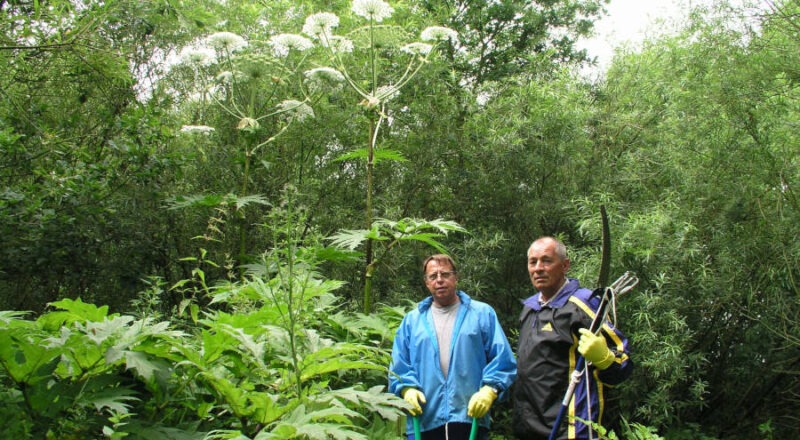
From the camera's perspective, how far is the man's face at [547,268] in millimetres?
3201

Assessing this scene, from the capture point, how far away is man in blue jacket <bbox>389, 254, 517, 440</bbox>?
9.86 ft

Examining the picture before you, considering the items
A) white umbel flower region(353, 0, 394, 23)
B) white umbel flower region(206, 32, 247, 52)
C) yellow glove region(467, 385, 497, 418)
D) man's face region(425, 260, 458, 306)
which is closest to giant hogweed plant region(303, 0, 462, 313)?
white umbel flower region(353, 0, 394, 23)

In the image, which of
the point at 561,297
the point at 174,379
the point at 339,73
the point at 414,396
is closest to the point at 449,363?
the point at 414,396

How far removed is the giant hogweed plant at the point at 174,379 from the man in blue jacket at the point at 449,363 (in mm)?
475

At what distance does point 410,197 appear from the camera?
6004mm

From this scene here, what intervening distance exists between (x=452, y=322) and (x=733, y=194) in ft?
10.8

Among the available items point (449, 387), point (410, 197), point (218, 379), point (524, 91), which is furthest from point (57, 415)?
point (524, 91)

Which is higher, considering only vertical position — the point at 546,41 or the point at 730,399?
the point at 546,41

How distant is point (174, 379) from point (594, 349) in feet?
6.09

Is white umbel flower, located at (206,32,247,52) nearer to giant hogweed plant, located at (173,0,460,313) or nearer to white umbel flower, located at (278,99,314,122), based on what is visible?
giant hogweed plant, located at (173,0,460,313)

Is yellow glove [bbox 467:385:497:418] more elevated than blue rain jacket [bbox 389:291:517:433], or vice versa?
blue rain jacket [bbox 389:291:517:433]

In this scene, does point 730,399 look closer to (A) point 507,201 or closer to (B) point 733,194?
(B) point 733,194

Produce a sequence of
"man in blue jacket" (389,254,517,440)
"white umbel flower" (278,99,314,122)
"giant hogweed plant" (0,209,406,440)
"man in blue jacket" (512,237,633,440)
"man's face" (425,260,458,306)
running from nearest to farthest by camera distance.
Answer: "giant hogweed plant" (0,209,406,440) < "man in blue jacket" (512,237,633,440) < "man in blue jacket" (389,254,517,440) < "man's face" (425,260,458,306) < "white umbel flower" (278,99,314,122)

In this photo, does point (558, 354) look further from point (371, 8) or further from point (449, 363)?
point (371, 8)
